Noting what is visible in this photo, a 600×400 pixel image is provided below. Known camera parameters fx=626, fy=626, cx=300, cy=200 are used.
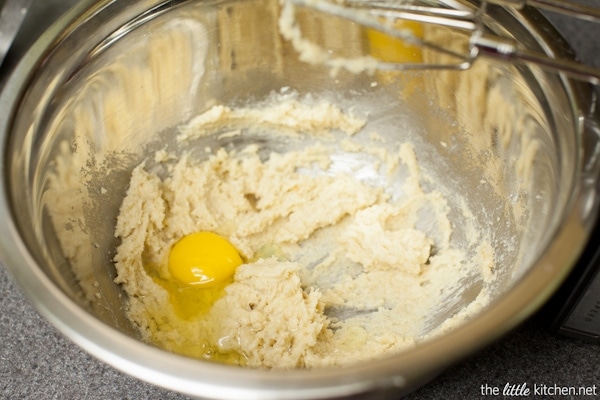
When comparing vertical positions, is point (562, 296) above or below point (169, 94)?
below

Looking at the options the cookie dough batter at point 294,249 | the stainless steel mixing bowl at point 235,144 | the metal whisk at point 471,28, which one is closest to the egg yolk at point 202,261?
the cookie dough batter at point 294,249

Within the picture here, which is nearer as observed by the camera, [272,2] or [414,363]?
[414,363]

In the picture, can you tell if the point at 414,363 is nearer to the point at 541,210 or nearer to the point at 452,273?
the point at 541,210

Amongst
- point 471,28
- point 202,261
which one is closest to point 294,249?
point 202,261

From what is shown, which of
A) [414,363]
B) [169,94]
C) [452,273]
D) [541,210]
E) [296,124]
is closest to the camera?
[414,363]

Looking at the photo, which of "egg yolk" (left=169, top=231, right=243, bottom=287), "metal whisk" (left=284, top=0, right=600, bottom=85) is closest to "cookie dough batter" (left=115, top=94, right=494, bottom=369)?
"egg yolk" (left=169, top=231, right=243, bottom=287)

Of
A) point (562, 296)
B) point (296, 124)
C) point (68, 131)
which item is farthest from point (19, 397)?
point (562, 296)

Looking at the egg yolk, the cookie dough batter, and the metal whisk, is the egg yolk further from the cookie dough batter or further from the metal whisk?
the metal whisk
